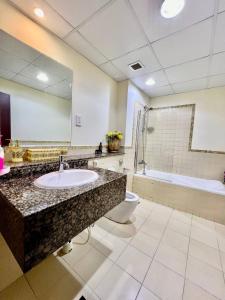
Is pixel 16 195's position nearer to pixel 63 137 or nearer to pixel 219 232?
pixel 63 137

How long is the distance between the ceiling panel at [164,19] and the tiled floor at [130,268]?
2200 mm

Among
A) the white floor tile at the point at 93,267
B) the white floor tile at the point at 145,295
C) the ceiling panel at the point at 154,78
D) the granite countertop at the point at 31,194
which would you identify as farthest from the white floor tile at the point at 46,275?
the ceiling panel at the point at 154,78

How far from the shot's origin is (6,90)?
117cm

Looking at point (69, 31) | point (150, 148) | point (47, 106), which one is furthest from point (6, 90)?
point (150, 148)

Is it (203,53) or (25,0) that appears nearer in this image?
(25,0)

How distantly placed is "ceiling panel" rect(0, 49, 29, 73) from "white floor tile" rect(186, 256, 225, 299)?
2.42 m

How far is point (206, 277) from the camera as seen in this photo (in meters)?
1.18

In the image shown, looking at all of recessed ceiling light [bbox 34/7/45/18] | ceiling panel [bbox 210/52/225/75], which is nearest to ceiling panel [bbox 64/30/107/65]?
recessed ceiling light [bbox 34/7/45/18]

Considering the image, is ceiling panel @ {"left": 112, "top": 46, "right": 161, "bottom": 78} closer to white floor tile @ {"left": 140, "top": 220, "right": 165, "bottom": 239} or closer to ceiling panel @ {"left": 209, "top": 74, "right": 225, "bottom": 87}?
ceiling panel @ {"left": 209, "top": 74, "right": 225, "bottom": 87}

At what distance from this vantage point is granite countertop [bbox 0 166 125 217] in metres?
0.62

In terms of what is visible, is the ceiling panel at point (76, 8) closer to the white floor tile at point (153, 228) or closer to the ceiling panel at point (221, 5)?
the ceiling panel at point (221, 5)

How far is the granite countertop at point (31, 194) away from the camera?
620 millimetres

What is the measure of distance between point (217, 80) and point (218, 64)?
0.53m

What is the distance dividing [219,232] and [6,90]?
9.66 feet
